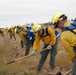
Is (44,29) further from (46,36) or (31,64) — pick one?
(31,64)

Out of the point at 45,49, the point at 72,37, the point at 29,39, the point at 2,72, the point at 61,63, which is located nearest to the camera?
the point at 72,37

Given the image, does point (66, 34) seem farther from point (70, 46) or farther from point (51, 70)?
point (51, 70)

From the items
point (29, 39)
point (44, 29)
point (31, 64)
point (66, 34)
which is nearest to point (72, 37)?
point (66, 34)

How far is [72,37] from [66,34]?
133mm

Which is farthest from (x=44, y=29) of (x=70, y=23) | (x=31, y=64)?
(x=70, y=23)

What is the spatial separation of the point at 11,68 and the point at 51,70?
162 cm

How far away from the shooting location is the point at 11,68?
1095 centimetres

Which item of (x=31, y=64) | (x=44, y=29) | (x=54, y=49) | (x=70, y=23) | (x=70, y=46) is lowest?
(x=31, y=64)

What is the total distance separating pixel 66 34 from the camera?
636cm

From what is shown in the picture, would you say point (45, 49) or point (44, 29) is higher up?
point (44, 29)

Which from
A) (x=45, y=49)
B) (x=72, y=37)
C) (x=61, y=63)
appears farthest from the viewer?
(x=61, y=63)

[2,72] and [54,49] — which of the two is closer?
[2,72]

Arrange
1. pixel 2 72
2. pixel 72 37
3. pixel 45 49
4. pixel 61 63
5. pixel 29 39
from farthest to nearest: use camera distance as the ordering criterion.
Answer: pixel 29 39, pixel 61 63, pixel 45 49, pixel 2 72, pixel 72 37

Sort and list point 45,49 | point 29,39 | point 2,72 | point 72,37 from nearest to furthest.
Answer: point 72,37 < point 2,72 < point 45,49 < point 29,39
